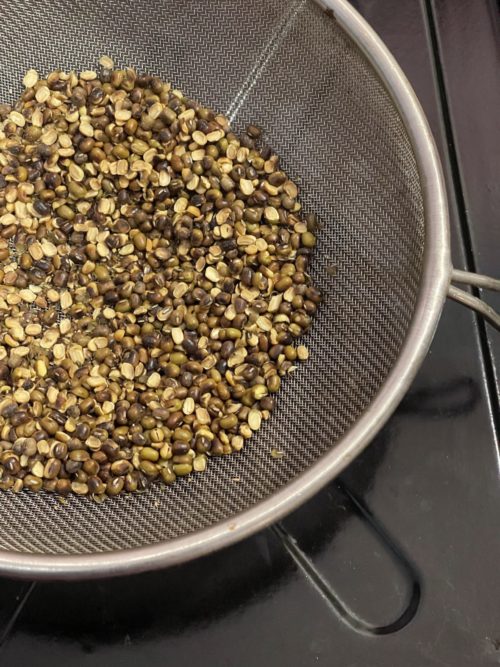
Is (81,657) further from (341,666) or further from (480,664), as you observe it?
(480,664)

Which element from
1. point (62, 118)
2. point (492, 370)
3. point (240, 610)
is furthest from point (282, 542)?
point (62, 118)

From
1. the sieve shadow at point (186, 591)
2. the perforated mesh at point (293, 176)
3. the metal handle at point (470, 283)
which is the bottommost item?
the sieve shadow at point (186, 591)

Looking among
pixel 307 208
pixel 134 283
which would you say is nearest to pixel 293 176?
pixel 307 208

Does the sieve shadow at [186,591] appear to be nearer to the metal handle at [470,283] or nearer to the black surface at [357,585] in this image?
the black surface at [357,585]

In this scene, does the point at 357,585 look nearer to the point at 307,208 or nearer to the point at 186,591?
the point at 186,591

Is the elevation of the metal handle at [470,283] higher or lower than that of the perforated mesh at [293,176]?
higher

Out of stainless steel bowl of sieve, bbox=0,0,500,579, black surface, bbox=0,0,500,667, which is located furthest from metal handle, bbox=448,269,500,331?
black surface, bbox=0,0,500,667

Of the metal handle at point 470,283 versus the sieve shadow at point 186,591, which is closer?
the metal handle at point 470,283

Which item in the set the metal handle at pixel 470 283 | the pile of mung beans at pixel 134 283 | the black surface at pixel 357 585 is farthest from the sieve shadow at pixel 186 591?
the metal handle at pixel 470 283
